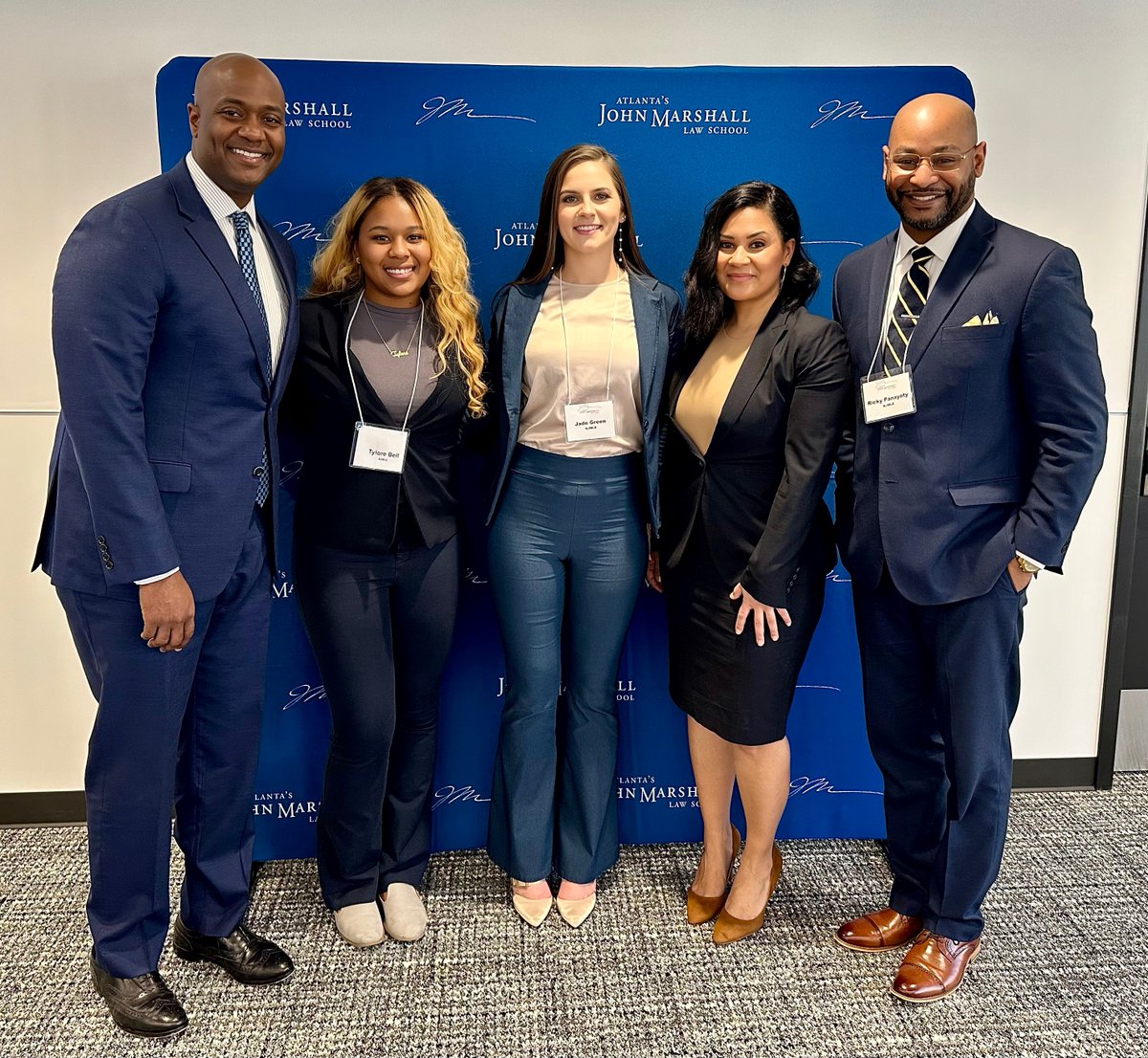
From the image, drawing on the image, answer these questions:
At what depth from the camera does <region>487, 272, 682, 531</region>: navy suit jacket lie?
2.12 meters

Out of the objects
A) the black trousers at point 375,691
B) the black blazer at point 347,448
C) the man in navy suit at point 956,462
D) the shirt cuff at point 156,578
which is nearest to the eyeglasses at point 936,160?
the man in navy suit at point 956,462

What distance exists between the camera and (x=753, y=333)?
2.05 m

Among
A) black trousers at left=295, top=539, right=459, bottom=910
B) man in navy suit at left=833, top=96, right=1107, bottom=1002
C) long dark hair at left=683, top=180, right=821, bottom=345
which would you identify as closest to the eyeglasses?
man in navy suit at left=833, top=96, right=1107, bottom=1002

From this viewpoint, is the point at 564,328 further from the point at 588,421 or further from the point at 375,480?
the point at 375,480

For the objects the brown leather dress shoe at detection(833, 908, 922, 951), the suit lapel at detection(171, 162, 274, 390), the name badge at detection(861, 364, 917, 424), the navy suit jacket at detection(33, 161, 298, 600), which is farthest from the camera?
the brown leather dress shoe at detection(833, 908, 922, 951)

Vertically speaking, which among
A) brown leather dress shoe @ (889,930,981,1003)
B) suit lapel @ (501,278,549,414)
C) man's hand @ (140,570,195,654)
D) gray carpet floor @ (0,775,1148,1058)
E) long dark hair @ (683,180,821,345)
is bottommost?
gray carpet floor @ (0,775,1148,1058)

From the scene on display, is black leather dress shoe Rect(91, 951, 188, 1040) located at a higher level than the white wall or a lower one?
lower

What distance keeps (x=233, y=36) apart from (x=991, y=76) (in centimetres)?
204

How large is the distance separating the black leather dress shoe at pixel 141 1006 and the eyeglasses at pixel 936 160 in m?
2.30

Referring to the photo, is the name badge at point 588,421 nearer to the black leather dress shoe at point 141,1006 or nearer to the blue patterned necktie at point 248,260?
the blue patterned necktie at point 248,260

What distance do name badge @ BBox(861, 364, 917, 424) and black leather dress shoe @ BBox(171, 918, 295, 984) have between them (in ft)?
5.89

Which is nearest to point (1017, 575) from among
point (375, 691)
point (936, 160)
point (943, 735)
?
point (943, 735)

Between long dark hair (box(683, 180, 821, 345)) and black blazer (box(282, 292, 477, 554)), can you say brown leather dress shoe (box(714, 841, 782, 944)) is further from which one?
long dark hair (box(683, 180, 821, 345))

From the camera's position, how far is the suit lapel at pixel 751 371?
6.52ft
